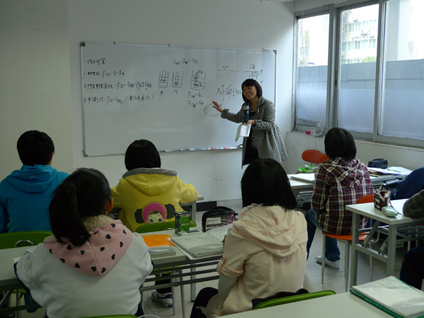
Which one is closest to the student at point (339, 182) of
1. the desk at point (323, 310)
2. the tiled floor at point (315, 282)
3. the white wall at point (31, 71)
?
the tiled floor at point (315, 282)

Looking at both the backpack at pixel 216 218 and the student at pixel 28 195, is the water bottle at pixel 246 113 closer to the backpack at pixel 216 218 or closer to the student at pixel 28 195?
the backpack at pixel 216 218

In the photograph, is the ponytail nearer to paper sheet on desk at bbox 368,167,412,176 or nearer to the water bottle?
paper sheet on desk at bbox 368,167,412,176

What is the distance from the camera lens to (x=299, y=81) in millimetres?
5746

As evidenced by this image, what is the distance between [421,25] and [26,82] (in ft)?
12.8

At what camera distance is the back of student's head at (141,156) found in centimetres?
262

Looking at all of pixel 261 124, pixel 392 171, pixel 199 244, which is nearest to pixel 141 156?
pixel 199 244

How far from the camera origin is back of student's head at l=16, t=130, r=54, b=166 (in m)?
2.49

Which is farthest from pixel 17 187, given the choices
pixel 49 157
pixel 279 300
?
pixel 279 300

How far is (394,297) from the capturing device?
1514mm

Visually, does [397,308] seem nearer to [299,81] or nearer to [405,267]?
[405,267]

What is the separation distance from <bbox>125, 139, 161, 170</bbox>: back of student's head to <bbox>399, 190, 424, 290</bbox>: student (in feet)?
5.31

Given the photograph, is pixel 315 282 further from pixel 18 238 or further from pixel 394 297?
pixel 18 238

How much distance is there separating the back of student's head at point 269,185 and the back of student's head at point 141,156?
1042 millimetres

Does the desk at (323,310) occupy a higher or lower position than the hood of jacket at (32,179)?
lower
